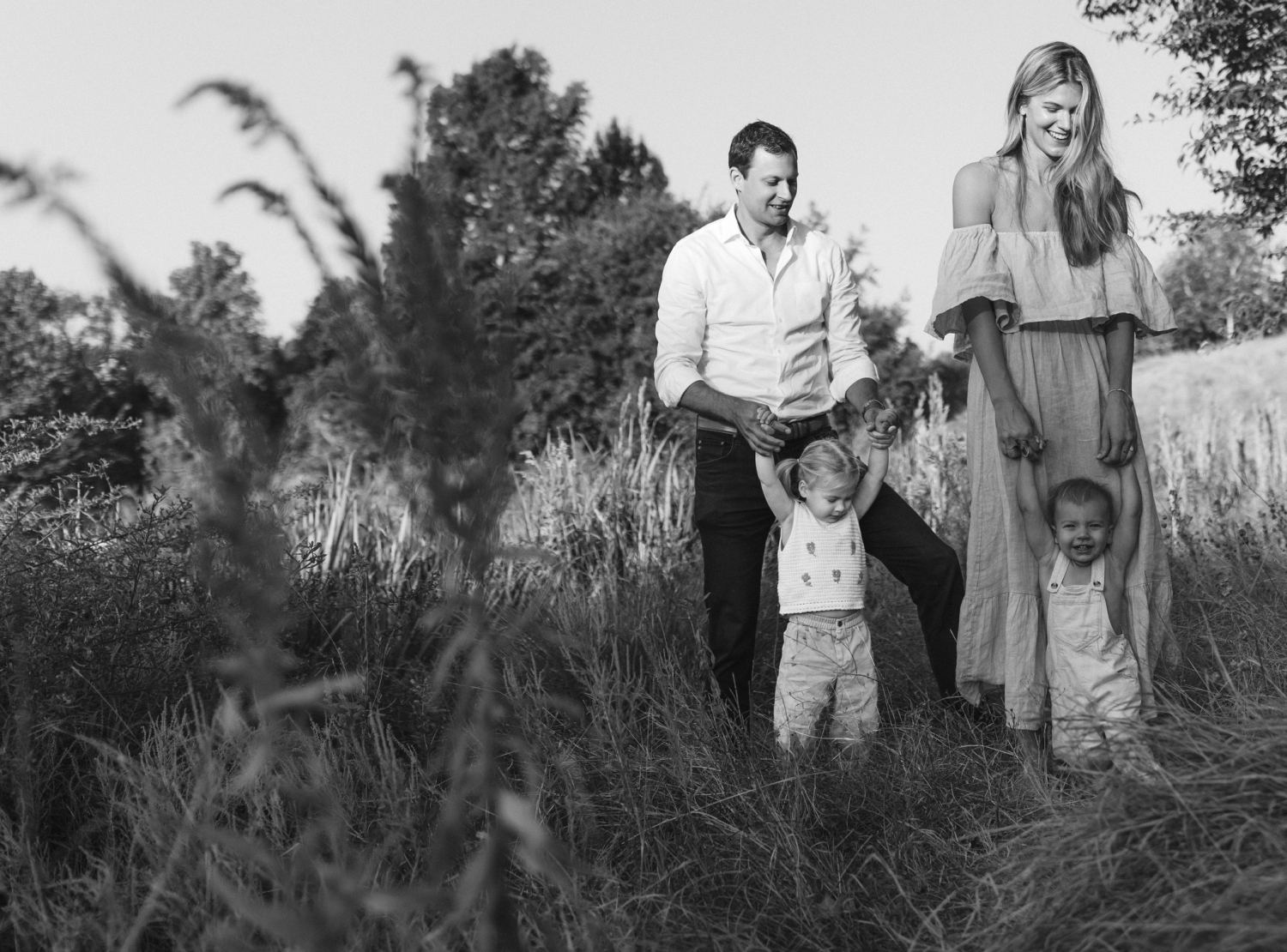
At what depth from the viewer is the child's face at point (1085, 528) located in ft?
10.7

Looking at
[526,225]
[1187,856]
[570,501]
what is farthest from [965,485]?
[526,225]

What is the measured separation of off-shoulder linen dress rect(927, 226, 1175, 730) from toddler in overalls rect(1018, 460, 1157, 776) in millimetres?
55

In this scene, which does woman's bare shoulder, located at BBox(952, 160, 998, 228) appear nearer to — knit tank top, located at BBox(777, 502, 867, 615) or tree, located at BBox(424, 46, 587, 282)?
knit tank top, located at BBox(777, 502, 867, 615)

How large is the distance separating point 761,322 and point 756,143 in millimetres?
556

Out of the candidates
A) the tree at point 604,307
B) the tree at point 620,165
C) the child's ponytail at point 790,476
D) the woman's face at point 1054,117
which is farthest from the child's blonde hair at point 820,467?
the tree at point 620,165

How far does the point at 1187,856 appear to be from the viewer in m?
2.00

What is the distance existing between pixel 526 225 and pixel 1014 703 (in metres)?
23.4

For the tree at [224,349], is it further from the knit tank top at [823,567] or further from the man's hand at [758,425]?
the knit tank top at [823,567]

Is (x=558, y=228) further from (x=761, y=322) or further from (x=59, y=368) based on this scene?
(x=761, y=322)

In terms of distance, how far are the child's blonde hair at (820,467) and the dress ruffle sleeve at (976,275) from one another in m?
0.52

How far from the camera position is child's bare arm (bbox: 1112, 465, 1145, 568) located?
10.9ft

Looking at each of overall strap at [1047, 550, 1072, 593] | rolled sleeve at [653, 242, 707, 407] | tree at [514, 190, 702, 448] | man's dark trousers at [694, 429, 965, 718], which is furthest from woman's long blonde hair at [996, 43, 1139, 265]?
tree at [514, 190, 702, 448]

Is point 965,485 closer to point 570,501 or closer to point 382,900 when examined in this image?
point 570,501

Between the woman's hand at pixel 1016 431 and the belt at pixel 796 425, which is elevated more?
the belt at pixel 796 425
